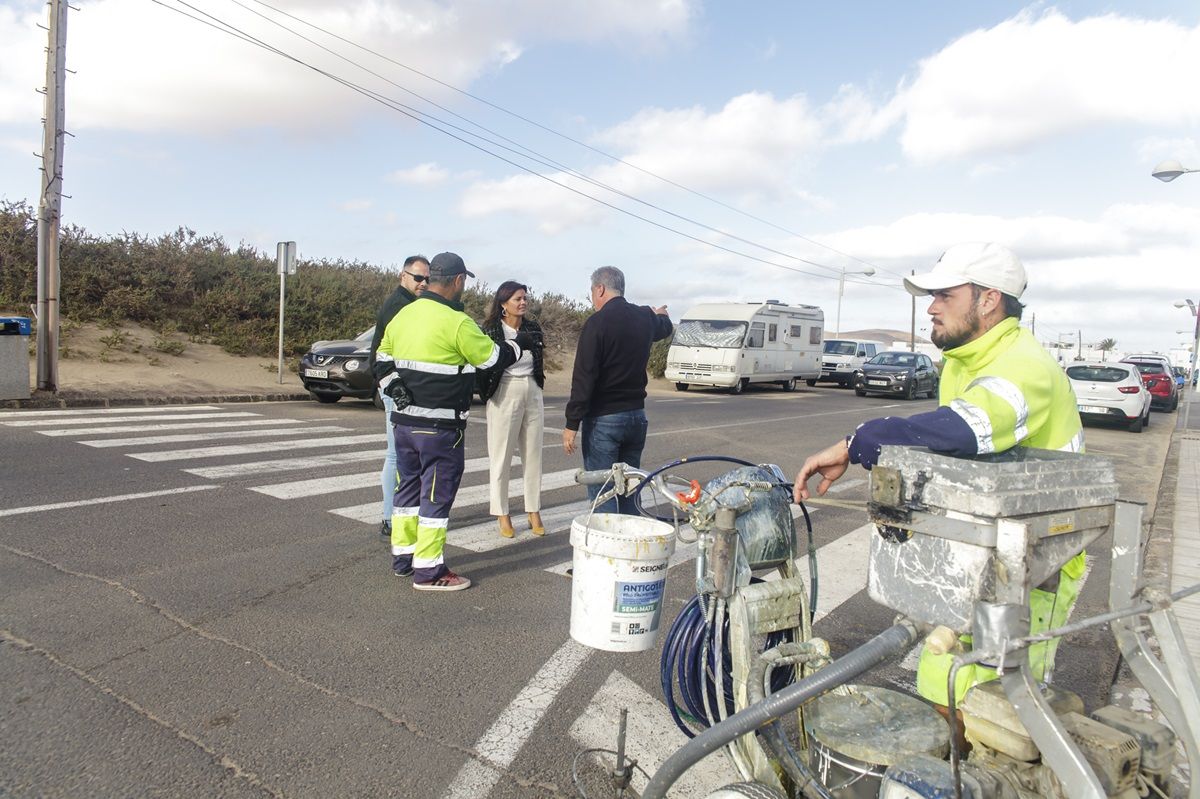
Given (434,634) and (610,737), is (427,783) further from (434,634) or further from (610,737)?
(434,634)

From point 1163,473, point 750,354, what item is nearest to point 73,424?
point 1163,473

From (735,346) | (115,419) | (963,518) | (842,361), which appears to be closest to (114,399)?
(115,419)

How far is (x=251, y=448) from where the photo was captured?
990 cm

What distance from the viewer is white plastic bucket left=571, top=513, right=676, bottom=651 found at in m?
2.74

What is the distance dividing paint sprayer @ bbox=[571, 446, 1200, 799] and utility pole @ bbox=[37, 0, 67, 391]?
14456 mm

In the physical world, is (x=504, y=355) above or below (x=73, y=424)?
above

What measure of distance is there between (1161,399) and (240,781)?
113ft


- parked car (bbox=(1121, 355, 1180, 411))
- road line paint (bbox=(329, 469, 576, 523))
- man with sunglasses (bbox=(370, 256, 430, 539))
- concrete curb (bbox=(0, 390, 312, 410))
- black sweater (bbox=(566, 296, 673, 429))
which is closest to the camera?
black sweater (bbox=(566, 296, 673, 429))

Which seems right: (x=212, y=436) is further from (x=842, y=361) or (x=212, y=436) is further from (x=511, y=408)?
(x=842, y=361)

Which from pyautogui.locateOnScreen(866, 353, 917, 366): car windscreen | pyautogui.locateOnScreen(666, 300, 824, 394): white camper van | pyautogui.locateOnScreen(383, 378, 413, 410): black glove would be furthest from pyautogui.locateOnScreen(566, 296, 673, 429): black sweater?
pyautogui.locateOnScreen(866, 353, 917, 366): car windscreen

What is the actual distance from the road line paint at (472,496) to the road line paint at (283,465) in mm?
1168

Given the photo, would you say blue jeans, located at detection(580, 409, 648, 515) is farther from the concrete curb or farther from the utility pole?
the utility pole

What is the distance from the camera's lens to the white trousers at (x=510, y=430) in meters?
6.28

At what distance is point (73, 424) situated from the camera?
1109 centimetres
